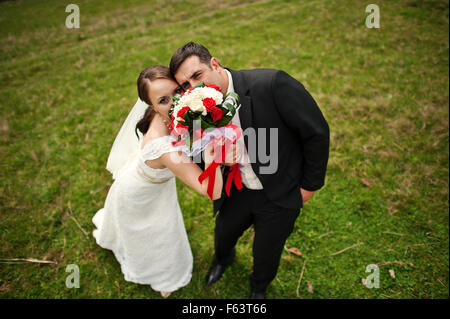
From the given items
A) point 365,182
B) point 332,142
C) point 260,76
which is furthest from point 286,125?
point 332,142

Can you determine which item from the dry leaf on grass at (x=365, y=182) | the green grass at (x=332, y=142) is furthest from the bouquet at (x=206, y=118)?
the dry leaf on grass at (x=365, y=182)

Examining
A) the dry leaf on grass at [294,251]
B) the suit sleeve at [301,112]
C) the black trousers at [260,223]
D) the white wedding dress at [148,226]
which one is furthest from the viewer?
the dry leaf on grass at [294,251]

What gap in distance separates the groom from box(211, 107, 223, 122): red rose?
44 centimetres

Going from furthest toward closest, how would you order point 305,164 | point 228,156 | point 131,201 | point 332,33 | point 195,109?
point 332,33
point 131,201
point 305,164
point 228,156
point 195,109

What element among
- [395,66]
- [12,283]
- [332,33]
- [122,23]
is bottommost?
[12,283]

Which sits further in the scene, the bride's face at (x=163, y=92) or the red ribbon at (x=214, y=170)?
the bride's face at (x=163, y=92)

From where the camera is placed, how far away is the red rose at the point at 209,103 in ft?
5.48

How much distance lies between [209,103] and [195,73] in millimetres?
512

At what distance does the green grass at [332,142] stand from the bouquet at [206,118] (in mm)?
2281

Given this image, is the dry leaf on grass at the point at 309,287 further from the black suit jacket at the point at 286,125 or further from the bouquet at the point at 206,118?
the bouquet at the point at 206,118

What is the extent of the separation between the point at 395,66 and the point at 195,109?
7431mm

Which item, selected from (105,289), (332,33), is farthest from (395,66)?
(105,289)

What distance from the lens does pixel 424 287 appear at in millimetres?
3156
